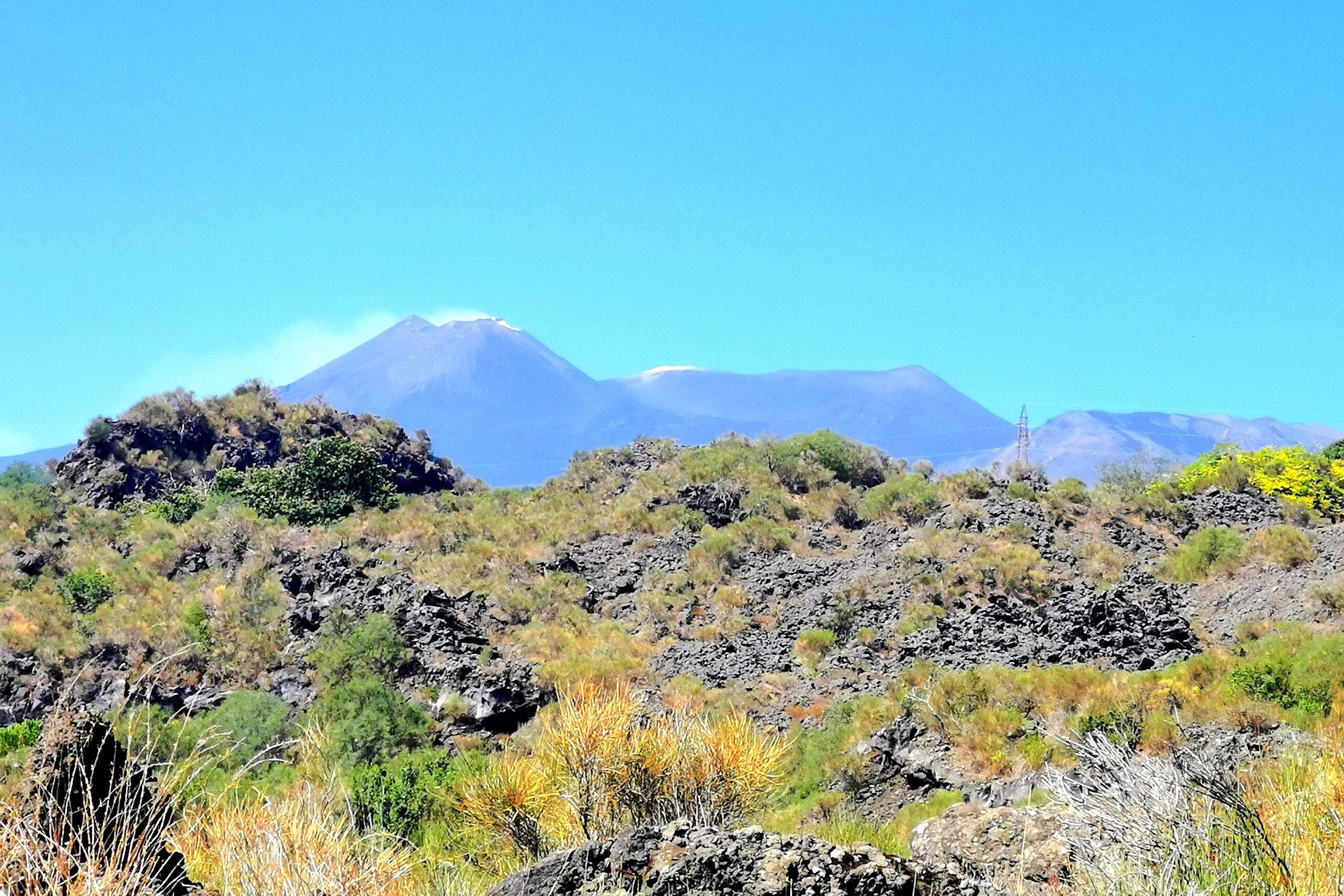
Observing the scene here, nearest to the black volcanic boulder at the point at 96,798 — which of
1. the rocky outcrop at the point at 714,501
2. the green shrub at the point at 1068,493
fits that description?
the rocky outcrop at the point at 714,501

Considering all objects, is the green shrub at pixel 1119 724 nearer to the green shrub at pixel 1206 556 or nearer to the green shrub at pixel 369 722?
the green shrub at pixel 1206 556

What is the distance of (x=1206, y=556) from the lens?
23.6 m

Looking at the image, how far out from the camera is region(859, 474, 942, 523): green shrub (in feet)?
106

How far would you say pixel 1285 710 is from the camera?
42.6ft

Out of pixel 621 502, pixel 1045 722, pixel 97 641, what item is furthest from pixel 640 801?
pixel 621 502

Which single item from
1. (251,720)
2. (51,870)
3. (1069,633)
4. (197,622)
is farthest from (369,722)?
(51,870)

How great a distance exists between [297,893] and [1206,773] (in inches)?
169

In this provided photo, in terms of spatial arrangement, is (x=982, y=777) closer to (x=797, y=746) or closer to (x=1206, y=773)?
(x=797, y=746)

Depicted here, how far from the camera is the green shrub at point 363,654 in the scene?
864 inches

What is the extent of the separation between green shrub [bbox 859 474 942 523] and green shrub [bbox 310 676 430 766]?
1720 centimetres

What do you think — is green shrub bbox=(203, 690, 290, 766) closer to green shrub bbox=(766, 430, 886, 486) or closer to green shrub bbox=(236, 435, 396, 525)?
green shrub bbox=(236, 435, 396, 525)

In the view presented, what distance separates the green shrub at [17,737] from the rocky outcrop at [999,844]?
14.3 m

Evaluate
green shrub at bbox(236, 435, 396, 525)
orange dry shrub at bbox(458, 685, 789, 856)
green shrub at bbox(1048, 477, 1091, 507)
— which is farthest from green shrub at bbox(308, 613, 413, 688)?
green shrub at bbox(1048, 477, 1091, 507)

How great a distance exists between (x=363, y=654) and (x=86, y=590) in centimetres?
921
